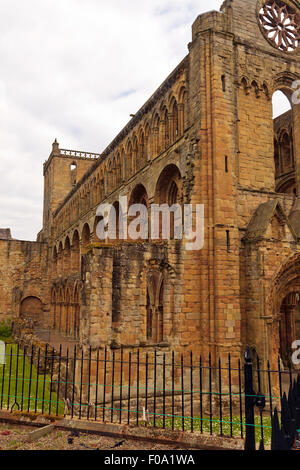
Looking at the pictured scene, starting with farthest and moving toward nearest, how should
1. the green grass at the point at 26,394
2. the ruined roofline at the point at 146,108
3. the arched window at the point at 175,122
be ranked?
the arched window at the point at 175,122 → the ruined roofline at the point at 146,108 → the green grass at the point at 26,394

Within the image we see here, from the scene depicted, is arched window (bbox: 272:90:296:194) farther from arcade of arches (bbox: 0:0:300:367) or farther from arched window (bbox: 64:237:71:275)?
arched window (bbox: 64:237:71:275)

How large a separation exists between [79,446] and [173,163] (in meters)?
11.8

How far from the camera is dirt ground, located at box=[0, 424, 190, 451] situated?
5.79 metres

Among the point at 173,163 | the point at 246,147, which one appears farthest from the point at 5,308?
the point at 246,147

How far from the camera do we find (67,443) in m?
→ 5.98

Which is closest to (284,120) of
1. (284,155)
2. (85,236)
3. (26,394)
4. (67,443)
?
(284,155)

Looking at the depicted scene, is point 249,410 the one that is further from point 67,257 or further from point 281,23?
point 67,257

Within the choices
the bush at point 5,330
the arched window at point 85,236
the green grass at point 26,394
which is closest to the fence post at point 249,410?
the green grass at point 26,394

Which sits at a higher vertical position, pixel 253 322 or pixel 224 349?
pixel 253 322

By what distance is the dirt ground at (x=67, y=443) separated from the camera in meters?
5.79

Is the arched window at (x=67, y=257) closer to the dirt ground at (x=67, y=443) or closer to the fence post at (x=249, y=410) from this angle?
the dirt ground at (x=67, y=443)

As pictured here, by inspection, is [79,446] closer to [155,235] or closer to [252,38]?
[155,235]

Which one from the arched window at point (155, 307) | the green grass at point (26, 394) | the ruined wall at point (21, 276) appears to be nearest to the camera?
the green grass at point (26, 394)

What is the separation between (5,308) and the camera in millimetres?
37781
